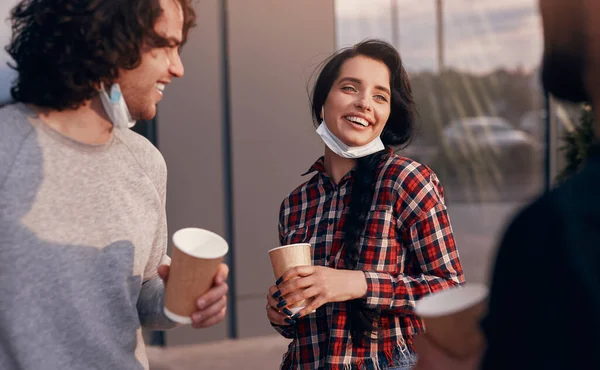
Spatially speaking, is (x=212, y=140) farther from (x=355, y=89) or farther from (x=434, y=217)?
(x=434, y=217)

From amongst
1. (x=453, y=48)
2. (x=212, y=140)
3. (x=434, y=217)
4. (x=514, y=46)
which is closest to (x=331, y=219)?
(x=434, y=217)

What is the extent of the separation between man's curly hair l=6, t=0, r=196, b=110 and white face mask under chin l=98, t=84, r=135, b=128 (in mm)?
29

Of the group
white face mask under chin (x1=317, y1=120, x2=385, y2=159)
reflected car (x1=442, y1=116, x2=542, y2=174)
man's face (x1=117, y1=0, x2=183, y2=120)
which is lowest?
reflected car (x1=442, y1=116, x2=542, y2=174)

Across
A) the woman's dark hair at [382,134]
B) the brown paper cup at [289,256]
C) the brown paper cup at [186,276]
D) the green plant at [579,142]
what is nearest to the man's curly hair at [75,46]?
the brown paper cup at [186,276]

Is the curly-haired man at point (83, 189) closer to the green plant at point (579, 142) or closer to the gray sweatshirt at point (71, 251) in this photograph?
the gray sweatshirt at point (71, 251)

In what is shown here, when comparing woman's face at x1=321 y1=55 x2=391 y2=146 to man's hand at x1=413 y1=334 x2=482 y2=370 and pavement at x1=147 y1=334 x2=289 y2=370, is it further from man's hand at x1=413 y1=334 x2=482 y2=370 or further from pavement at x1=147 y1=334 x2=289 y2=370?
pavement at x1=147 y1=334 x2=289 y2=370

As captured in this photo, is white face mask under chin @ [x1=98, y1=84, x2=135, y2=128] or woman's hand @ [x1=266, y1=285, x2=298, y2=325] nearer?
white face mask under chin @ [x1=98, y1=84, x2=135, y2=128]

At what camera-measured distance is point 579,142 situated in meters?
4.80

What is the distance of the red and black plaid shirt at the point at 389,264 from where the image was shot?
223cm

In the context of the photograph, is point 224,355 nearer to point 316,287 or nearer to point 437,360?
point 316,287

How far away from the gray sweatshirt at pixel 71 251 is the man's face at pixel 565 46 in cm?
121

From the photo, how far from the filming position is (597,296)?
0.75 m

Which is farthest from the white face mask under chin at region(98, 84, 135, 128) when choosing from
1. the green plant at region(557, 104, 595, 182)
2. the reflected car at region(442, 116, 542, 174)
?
the reflected car at region(442, 116, 542, 174)

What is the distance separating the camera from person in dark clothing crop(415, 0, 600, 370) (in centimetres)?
77
